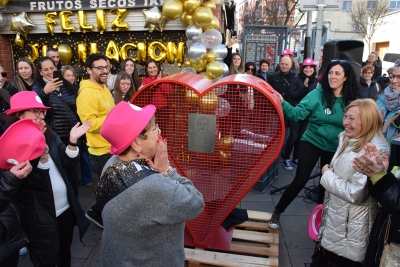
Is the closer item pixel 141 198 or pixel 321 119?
pixel 141 198

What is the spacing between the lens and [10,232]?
1.81 m

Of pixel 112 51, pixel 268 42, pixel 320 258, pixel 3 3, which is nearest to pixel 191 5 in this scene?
pixel 112 51

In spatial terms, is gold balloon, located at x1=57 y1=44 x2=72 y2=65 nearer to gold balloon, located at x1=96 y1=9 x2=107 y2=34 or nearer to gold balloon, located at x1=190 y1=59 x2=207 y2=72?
gold balloon, located at x1=96 y1=9 x2=107 y2=34

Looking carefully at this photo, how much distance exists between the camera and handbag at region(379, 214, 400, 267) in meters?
1.67

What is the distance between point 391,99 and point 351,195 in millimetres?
1701

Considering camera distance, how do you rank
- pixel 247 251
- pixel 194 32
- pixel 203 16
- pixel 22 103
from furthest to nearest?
pixel 194 32, pixel 203 16, pixel 247 251, pixel 22 103

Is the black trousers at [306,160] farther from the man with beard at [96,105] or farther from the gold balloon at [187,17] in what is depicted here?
the gold balloon at [187,17]

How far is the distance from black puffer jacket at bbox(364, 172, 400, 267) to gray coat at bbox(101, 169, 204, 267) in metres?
1.07

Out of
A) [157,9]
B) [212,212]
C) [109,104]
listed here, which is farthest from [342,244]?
[157,9]

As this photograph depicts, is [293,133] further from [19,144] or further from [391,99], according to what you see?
[19,144]

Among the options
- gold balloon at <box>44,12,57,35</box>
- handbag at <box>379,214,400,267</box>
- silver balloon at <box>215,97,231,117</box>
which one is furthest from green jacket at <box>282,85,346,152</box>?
gold balloon at <box>44,12,57,35</box>

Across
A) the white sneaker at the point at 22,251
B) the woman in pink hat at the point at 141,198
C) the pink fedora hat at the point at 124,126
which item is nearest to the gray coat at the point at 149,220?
the woman in pink hat at the point at 141,198

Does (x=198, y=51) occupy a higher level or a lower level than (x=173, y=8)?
lower

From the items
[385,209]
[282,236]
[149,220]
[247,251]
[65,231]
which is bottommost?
[282,236]
